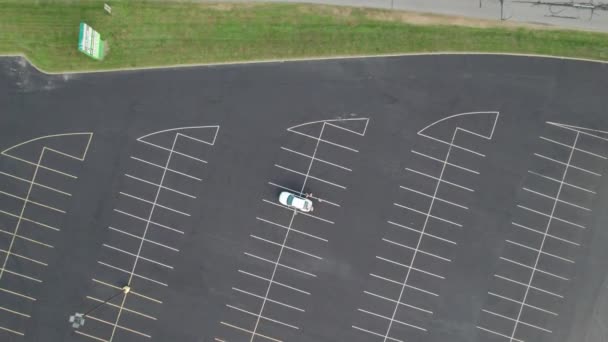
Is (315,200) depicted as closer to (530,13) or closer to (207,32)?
(207,32)

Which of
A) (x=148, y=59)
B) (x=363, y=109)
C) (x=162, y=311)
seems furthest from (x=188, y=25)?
(x=162, y=311)

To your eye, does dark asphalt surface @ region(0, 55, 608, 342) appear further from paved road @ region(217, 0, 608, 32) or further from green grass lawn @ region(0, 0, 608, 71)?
paved road @ region(217, 0, 608, 32)

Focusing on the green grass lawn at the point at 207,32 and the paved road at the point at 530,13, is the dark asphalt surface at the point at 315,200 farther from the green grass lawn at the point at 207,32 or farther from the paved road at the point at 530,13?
the paved road at the point at 530,13

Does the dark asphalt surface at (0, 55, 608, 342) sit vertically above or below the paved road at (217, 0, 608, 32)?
below

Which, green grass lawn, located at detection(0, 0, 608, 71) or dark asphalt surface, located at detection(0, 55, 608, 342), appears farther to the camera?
green grass lawn, located at detection(0, 0, 608, 71)

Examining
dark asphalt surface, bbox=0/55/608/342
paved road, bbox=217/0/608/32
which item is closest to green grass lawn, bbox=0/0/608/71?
dark asphalt surface, bbox=0/55/608/342

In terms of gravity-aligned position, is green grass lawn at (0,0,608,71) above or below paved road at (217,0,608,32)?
below

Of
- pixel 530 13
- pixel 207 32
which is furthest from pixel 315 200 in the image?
pixel 530 13
